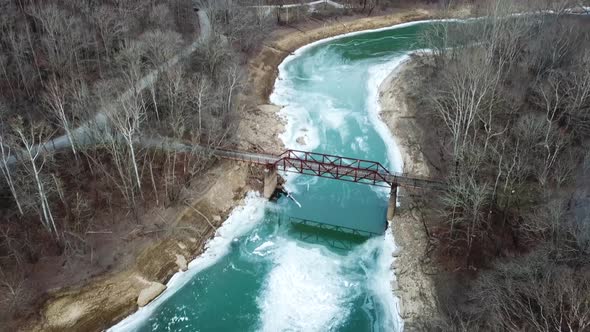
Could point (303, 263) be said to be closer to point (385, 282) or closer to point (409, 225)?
point (385, 282)

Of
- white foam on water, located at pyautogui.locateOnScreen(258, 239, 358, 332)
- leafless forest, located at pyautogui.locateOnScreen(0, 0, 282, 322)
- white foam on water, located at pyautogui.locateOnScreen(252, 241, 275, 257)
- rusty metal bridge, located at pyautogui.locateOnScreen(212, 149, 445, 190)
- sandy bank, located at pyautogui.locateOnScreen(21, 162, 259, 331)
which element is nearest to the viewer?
sandy bank, located at pyautogui.locateOnScreen(21, 162, 259, 331)

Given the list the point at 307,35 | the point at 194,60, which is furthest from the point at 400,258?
the point at 307,35

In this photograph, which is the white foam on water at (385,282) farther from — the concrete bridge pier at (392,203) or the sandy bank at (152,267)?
the sandy bank at (152,267)

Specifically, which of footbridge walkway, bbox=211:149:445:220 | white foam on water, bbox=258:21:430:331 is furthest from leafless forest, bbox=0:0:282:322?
white foam on water, bbox=258:21:430:331

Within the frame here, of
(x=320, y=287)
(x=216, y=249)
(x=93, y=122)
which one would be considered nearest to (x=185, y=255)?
(x=216, y=249)

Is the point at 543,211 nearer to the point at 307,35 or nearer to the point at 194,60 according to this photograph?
the point at 194,60

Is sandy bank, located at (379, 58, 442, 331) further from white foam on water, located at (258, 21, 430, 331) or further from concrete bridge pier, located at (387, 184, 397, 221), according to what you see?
white foam on water, located at (258, 21, 430, 331)
